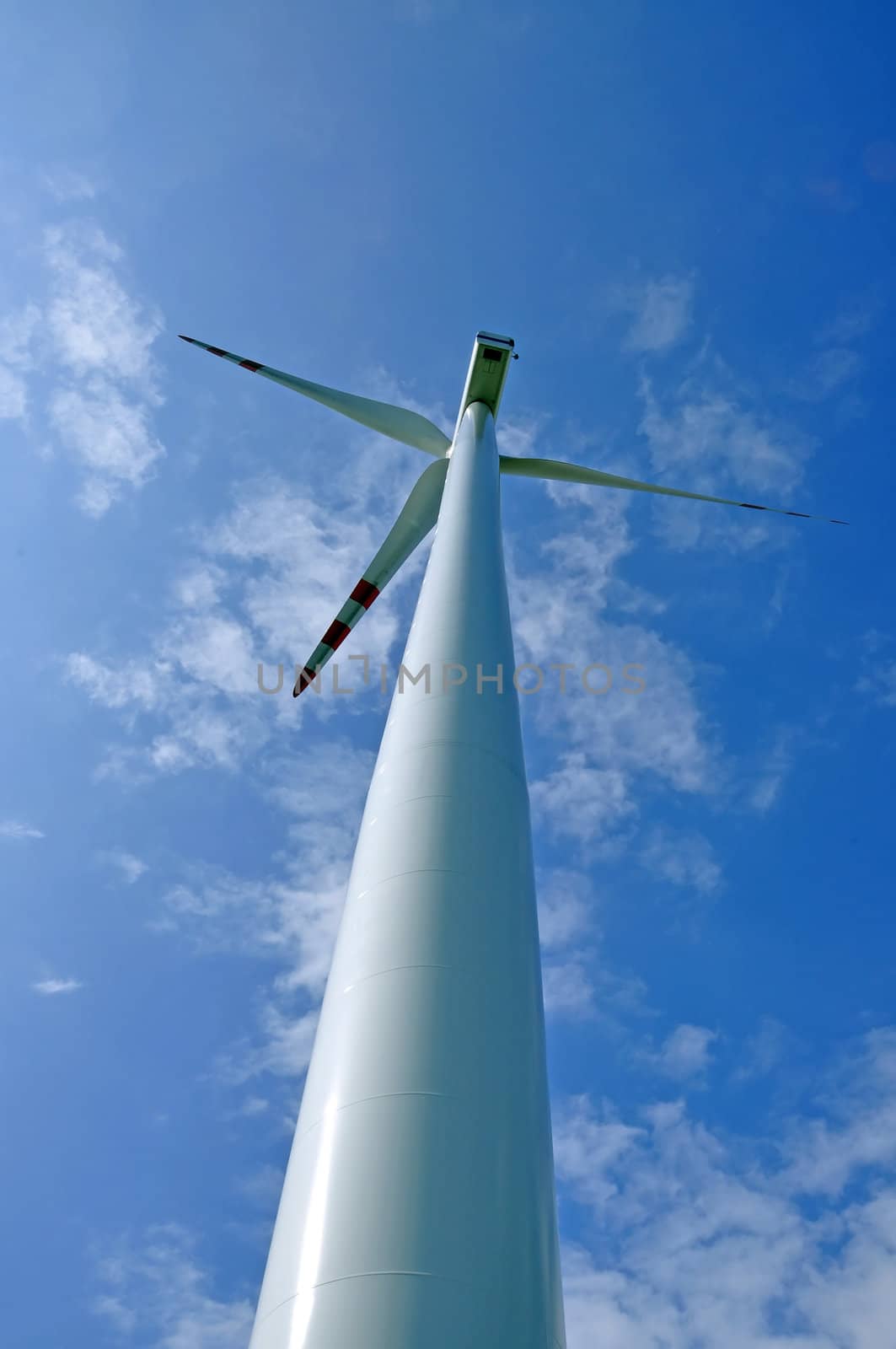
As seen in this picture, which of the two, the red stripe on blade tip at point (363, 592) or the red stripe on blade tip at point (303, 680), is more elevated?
the red stripe on blade tip at point (363, 592)

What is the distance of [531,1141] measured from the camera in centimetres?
604

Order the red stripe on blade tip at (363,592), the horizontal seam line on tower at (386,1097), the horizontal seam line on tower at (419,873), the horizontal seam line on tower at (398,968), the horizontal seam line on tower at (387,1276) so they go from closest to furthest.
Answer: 1. the horizontal seam line on tower at (387,1276)
2. the horizontal seam line on tower at (386,1097)
3. the horizontal seam line on tower at (398,968)
4. the horizontal seam line on tower at (419,873)
5. the red stripe on blade tip at (363,592)

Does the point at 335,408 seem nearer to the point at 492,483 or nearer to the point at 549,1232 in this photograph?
the point at 492,483

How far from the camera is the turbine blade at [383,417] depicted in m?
24.9

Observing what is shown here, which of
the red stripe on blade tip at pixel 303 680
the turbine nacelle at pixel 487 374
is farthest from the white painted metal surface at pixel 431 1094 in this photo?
the turbine nacelle at pixel 487 374

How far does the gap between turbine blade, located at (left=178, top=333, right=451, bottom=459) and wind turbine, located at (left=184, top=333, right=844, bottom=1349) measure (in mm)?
15534

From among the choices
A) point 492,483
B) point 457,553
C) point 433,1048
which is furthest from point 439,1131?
point 492,483

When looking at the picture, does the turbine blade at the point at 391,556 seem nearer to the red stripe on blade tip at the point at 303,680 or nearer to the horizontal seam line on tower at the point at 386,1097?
the red stripe on blade tip at the point at 303,680

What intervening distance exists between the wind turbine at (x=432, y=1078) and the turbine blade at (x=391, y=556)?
12111 millimetres

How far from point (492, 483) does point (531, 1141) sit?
38.7ft

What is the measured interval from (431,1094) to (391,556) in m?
17.2

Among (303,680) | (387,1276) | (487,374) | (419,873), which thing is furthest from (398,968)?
(487,374)

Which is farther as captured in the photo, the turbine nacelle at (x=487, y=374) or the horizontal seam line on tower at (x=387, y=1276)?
the turbine nacelle at (x=487, y=374)

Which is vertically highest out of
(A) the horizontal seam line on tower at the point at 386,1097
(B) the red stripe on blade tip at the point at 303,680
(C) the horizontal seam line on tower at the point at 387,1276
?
→ (B) the red stripe on blade tip at the point at 303,680
